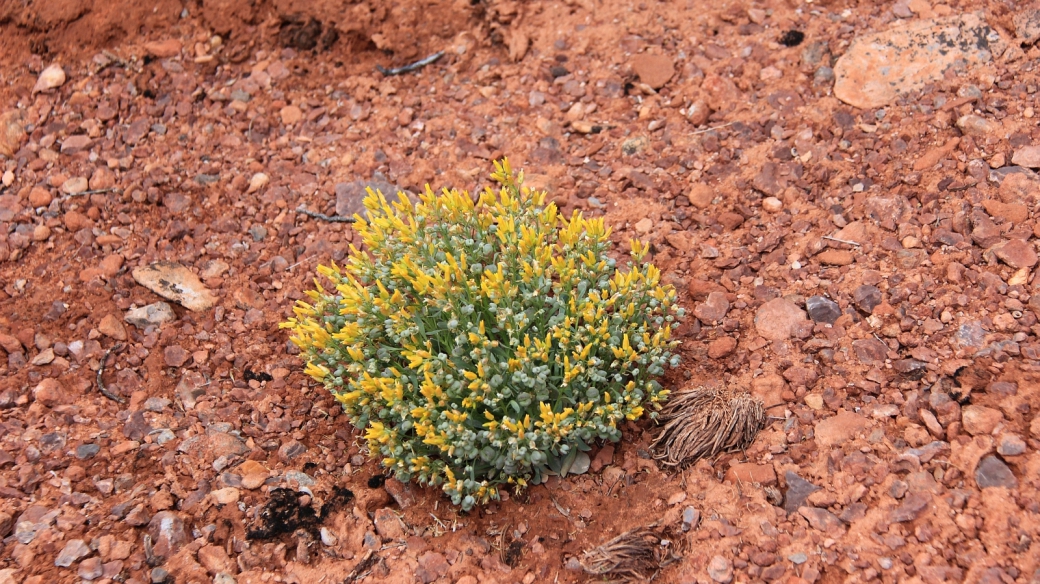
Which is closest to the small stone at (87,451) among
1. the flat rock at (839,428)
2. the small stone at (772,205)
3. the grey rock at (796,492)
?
the grey rock at (796,492)

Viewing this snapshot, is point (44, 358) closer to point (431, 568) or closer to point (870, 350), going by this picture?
point (431, 568)

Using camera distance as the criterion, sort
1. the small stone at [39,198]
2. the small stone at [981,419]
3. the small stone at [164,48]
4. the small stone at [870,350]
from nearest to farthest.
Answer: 1. the small stone at [981,419]
2. the small stone at [870,350]
3. the small stone at [39,198]
4. the small stone at [164,48]

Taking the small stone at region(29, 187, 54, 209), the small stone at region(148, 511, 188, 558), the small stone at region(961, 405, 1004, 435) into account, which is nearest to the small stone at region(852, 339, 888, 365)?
the small stone at region(961, 405, 1004, 435)

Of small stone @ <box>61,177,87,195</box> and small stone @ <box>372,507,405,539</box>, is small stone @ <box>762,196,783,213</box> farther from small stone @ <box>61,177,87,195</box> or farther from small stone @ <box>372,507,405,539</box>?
small stone @ <box>61,177,87,195</box>

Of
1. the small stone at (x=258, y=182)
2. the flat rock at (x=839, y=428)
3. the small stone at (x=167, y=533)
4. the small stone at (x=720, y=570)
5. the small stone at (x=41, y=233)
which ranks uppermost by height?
the small stone at (x=41, y=233)

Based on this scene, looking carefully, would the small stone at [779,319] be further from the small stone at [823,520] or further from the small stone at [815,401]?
the small stone at [823,520]
